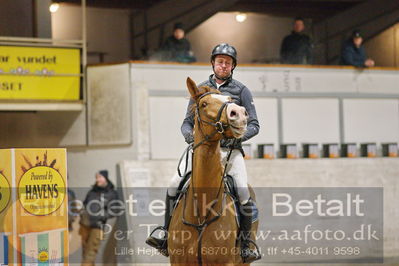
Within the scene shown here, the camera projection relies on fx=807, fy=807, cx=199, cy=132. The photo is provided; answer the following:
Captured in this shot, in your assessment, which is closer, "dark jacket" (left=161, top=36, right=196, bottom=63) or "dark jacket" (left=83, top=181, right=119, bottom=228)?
"dark jacket" (left=83, top=181, right=119, bottom=228)

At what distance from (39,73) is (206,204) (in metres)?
6.92

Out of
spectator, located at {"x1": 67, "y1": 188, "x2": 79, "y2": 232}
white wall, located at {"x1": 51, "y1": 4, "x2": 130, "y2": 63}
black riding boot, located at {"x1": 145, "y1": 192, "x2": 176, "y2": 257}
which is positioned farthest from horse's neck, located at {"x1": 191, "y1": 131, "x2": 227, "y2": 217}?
white wall, located at {"x1": 51, "y1": 4, "x2": 130, "y2": 63}

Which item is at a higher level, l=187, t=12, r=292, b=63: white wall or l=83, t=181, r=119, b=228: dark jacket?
l=187, t=12, r=292, b=63: white wall

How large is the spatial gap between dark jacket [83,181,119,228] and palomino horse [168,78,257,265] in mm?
5312

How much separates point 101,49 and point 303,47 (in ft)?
15.4

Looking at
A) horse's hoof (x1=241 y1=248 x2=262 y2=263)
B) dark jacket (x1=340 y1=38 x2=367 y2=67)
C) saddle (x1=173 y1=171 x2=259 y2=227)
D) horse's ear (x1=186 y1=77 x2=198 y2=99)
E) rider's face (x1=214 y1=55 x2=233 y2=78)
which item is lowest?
horse's hoof (x1=241 y1=248 x2=262 y2=263)

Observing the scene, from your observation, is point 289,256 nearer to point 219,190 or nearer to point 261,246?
point 261,246

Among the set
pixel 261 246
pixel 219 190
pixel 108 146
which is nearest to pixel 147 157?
pixel 108 146

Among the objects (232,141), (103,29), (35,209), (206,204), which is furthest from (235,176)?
(103,29)

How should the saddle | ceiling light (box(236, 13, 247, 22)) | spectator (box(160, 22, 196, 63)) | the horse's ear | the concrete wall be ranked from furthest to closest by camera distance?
ceiling light (box(236, 13, 247, 22)) < the concrete wall < spectator (box(160, 22, 196, 63)) < the saddle < the horse's ear

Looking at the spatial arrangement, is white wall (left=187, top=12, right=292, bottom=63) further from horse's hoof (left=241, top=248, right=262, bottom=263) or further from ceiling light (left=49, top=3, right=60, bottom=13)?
horse's hoof (left=241, top=248, right=262, bottom=263)

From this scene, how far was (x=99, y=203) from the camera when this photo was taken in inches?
484

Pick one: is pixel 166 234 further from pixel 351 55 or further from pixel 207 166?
pixel 351 55

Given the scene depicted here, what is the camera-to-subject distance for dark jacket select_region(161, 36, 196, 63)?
13.7 metres
